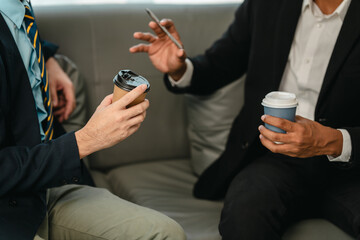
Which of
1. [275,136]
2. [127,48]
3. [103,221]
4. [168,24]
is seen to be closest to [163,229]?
[103,221]

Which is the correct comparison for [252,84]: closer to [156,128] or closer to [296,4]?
[296,4]

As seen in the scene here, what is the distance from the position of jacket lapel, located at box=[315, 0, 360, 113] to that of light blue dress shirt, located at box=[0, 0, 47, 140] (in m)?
0.86

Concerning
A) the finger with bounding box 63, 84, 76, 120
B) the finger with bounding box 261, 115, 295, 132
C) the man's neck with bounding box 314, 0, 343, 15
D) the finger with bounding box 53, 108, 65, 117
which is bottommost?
the finger with bounding box 53, 108, 65, 117

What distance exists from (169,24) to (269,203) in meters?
0.68

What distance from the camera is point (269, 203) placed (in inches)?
52.0

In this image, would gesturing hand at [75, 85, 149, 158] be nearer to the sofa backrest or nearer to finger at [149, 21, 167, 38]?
finger at [149, 21, 167, 38]

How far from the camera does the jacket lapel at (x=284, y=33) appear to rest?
144 centimetres

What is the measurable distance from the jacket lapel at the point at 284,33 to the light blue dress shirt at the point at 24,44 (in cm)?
76

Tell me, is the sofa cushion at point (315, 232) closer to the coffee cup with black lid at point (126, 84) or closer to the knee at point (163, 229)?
the knee at point (163, 229)

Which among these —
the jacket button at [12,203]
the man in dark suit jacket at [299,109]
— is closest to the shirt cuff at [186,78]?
the man in dark suit jacket at [299,109]

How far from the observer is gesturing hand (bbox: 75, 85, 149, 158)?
101 centimetres

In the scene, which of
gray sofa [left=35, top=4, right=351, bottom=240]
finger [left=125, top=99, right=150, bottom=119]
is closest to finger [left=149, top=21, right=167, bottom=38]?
gray sofa [left=35, top=4, right=351, bottom=240]

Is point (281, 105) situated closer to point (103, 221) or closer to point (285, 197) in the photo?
point (285, 197)

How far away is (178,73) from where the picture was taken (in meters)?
1.56
